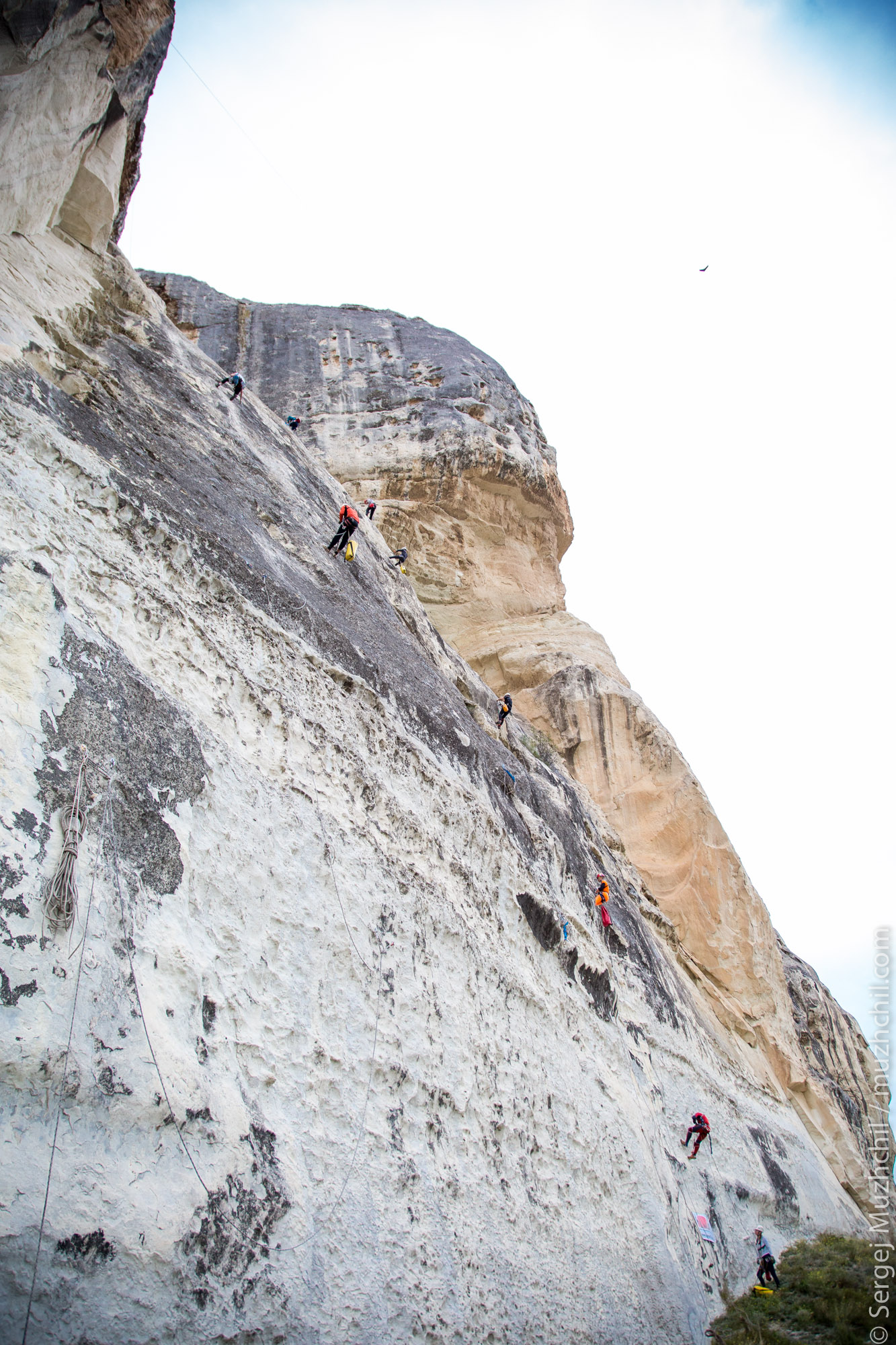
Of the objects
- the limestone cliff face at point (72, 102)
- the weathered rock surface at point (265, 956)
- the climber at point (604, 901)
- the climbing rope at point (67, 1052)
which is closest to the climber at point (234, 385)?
the weathered rock surface at point (265, 956)

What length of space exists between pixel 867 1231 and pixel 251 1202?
17.7 metres

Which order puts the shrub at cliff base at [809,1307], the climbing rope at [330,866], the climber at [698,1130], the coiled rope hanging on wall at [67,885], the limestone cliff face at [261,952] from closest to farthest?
the limestone cliff face at [261,952] < the coiled rope hanging on wall at [67,885] < the climbing rope at [330,866] < the shrub at cliff base at [809,1307] < the climber at [698,1130]

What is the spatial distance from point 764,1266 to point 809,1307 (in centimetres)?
80

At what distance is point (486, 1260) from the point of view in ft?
18.7

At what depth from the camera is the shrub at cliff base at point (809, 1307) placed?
826 cm

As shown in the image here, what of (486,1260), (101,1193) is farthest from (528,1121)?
(101,1193)

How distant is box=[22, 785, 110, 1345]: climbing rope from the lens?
3467 mm

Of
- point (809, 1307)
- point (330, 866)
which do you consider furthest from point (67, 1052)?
point (809, 1307)

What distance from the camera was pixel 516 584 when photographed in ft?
76.7

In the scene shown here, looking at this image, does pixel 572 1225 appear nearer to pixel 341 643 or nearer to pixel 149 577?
pixel 341 643

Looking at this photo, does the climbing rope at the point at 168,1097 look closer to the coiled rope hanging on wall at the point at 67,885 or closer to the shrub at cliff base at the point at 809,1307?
Result: the coiled rope hanging on wall at the point at 67,885

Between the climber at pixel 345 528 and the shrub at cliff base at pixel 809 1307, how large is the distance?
9.32m

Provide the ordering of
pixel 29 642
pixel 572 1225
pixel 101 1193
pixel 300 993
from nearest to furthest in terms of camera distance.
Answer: pixel 101 1193, pixel 29 642, pixel 300 993, pixel 572 1225

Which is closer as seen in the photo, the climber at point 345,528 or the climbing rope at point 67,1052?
the climbing rope at point 67,1052
